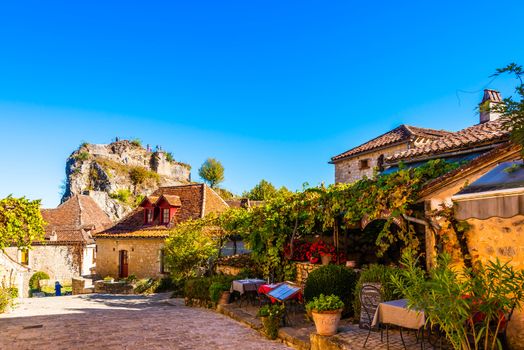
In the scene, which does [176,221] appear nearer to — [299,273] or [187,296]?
[187,296]

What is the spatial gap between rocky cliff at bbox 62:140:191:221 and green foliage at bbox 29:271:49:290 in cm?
1958

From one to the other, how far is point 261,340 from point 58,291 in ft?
74.9

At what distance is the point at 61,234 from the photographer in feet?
116

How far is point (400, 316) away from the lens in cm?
579

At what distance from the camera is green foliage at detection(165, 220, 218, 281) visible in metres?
18.1

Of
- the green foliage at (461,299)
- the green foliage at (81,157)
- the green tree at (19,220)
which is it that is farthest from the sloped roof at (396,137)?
the green foliage at (81,157)

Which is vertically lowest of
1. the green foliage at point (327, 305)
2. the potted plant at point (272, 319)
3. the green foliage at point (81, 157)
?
the potted plant at point (272, 319)

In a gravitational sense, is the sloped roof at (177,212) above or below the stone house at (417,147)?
below

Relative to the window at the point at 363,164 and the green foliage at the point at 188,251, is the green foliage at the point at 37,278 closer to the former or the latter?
the green foliage at the point at 188,251

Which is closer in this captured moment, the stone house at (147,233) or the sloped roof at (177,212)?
the stone house at (147,233)

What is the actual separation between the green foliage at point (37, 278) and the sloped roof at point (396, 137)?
1006 inches

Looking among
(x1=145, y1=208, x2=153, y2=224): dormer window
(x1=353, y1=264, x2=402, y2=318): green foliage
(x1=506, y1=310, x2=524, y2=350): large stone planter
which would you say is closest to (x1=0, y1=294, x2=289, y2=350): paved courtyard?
(x1=353, y1=264, x2=402, y2=318): green foliage

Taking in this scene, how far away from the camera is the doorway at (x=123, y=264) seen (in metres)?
25.0

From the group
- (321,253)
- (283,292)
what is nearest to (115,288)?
(321,253)
